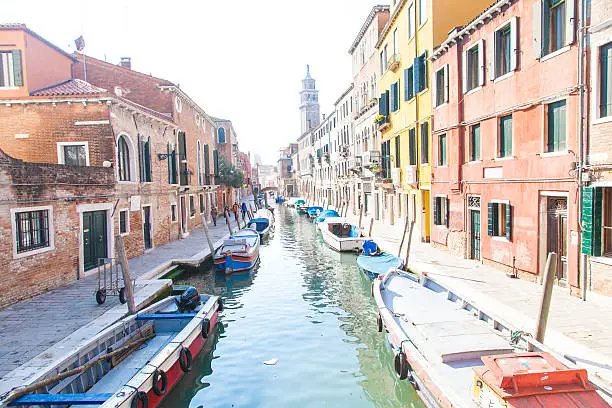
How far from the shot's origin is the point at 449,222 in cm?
1460

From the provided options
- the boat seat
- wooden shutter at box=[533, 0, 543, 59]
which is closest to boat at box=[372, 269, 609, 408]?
the boat seat

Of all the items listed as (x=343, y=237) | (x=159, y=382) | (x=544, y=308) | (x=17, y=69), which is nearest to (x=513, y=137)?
(x=544, y=308)

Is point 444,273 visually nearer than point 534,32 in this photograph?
No

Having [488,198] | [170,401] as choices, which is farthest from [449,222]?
[170,401]

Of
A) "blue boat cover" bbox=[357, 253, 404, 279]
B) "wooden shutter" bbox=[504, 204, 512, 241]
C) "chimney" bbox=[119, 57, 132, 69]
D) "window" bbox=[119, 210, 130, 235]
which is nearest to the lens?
"wooden shutter" bbox=[504, 204, 512, 241]

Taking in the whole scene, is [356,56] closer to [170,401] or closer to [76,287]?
[76,287]

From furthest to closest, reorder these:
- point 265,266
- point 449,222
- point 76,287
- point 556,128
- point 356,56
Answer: point 356,56 → point 265,266 → point 449,222 → point 76,287 → point 556,128

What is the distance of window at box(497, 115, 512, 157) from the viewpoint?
37.0ft

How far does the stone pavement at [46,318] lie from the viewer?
6910 millimetres

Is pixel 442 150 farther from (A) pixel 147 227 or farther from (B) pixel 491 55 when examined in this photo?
(A) pixel 147 227

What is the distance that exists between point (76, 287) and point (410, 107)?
46.4 ft

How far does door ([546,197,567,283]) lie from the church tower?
196ft

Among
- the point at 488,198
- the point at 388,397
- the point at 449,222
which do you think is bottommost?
the point at 388,397

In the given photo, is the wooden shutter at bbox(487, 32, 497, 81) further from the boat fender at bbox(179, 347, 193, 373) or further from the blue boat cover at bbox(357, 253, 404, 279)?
the boat fender at bbox(179, 347, 193, 373)
